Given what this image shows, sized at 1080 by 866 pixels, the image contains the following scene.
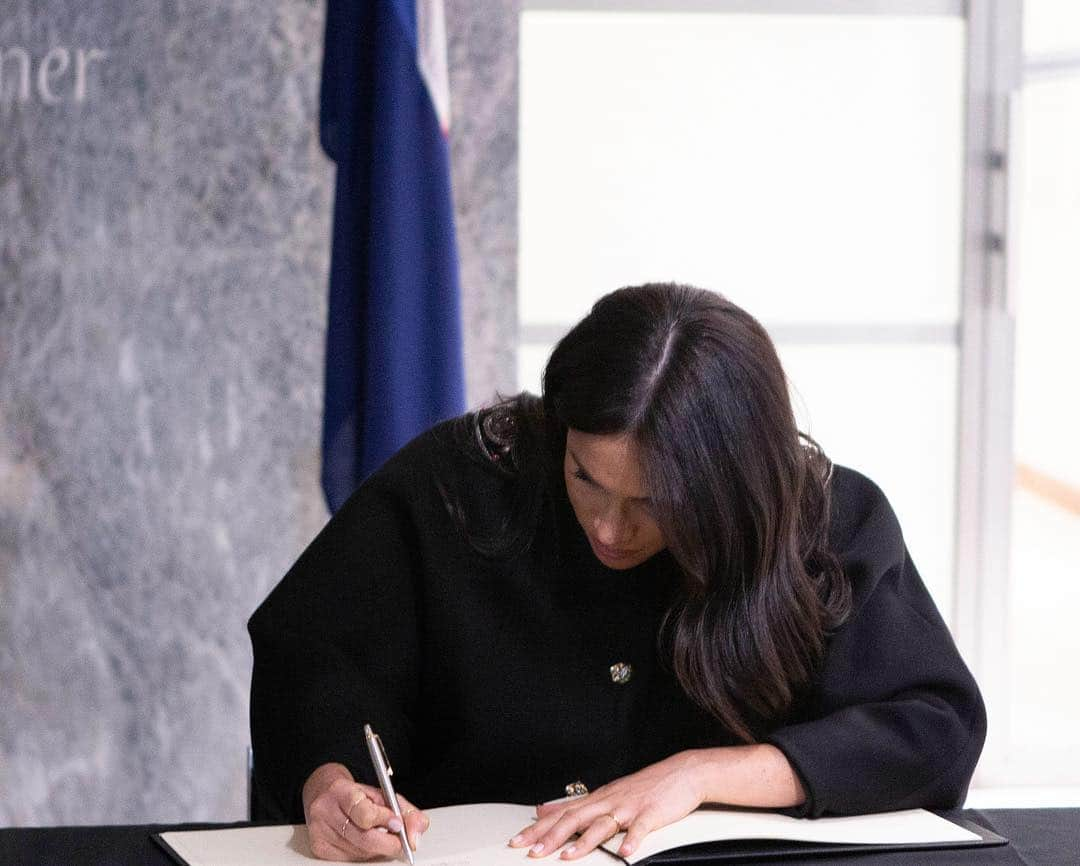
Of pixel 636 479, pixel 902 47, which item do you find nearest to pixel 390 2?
pixel 902 47

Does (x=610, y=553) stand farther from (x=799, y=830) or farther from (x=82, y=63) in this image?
(x=82, y=63)

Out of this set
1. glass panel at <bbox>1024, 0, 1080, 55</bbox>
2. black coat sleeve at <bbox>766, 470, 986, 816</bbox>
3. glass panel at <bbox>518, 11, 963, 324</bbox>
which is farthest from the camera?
glass panel at <bbox>1024, 0, 1080, 55</bbox>

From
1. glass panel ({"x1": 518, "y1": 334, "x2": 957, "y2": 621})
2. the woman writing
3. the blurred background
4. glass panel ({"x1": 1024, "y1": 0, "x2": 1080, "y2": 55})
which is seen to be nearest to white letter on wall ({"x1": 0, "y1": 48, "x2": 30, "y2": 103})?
the blurred background

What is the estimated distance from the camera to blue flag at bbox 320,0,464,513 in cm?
290

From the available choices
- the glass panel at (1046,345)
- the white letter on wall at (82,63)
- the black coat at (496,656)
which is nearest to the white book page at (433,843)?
the black coat at (496,656)

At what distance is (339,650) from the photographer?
5.69 feet

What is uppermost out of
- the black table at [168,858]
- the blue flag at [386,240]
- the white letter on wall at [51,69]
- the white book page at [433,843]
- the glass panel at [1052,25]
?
the glass panel at [1052,25]

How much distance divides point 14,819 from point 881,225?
2.60 m

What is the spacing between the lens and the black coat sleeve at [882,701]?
1.53m

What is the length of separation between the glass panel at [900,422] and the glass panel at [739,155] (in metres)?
0.19

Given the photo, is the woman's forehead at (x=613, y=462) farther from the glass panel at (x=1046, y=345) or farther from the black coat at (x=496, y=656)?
the glass panel at (x=1046, y=345)

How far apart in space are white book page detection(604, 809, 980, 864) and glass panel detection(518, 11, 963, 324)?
7.11 ft

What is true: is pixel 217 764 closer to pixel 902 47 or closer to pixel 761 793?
pixel 761 793

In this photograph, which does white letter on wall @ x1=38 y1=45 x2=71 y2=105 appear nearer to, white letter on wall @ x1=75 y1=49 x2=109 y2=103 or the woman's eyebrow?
white letter on wall @ x1=75 y1=49 x2=109 y2=103
